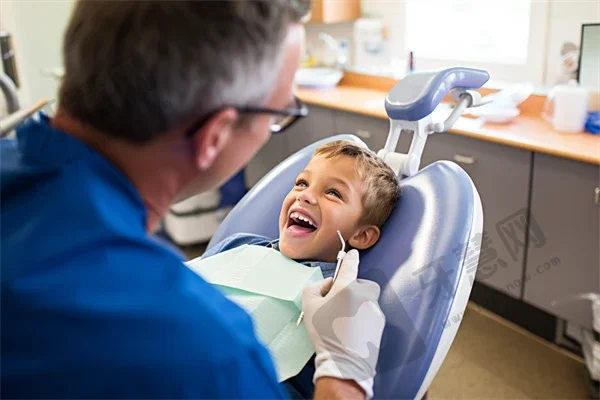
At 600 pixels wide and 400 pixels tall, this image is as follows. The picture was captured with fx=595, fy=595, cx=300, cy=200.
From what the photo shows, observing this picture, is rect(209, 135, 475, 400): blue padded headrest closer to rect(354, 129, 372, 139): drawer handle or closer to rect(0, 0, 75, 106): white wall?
rect(354, 129, 372, 139): drawer handle

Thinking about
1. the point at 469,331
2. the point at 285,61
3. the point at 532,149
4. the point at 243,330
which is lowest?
the point at 469,331

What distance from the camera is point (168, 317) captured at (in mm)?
660

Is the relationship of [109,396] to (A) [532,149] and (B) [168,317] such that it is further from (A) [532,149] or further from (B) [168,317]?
(A) [532,149]

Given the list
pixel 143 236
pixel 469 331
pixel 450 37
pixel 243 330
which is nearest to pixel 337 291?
pixel 243 330

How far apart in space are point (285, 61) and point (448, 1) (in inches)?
99.9

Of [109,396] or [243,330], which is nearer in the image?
[109,396]

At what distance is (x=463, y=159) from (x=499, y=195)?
205mm

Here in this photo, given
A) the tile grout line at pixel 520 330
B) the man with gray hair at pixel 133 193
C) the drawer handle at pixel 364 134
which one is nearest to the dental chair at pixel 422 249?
the man with gray hair at pixel 133 193

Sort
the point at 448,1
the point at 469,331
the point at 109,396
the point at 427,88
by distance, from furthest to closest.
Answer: the point at 448,1
the point at 469,331
the point at 427,88
the point at 109,396

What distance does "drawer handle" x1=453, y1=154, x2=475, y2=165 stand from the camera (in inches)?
91.1

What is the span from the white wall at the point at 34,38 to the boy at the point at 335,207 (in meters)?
2.94

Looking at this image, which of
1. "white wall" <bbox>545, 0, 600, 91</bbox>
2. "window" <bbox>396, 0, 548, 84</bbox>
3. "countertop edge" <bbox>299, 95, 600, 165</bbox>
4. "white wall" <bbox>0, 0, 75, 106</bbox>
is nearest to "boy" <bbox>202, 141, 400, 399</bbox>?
"countertop edge" <bbox>299, 95, 600, 165</bbox>

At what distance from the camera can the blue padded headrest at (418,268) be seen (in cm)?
117

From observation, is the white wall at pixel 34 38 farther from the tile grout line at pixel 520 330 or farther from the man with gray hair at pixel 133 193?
the man with gray hair at pixel 133 193
